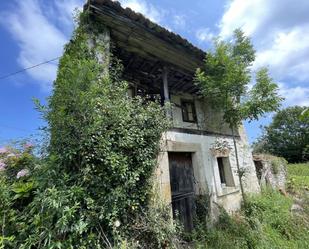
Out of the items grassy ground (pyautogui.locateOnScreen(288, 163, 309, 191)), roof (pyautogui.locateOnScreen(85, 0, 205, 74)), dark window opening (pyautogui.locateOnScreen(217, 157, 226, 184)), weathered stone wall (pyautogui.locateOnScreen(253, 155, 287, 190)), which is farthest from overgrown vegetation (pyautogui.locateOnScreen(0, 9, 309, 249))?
grassy ground (pyautogui.locateOnScreen(288, 163, 309, 191))

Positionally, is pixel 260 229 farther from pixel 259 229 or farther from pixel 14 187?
pixel 14 187

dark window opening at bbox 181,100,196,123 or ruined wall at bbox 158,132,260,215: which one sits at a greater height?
dark window opening at bbox 181,100,196,123

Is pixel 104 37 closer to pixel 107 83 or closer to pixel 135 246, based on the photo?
pixel 107 83

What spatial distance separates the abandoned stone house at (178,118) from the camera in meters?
5.22

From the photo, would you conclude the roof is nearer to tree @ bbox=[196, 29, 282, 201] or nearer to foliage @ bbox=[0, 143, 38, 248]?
tree @ bbox=[196, 29, 282, 201]

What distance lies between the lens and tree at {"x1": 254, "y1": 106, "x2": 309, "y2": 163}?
27112mm

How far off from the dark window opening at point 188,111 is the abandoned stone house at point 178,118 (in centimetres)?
5

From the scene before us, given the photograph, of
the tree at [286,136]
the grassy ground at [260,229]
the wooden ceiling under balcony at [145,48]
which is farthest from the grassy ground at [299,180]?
the tree at [286,136]

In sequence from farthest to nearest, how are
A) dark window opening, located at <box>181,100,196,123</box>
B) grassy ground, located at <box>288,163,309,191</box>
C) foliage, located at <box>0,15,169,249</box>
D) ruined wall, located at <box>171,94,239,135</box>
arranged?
grassy ground, located at <box>288,163,309,191</box> → dark window opening, located at <box>181,100,196,123</box> → ruined wall, located at <box>171,94,239,135</box> → foliage, located at <box>0,15,169,249</box>

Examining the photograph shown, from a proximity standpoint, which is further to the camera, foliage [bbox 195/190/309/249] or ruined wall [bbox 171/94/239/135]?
ruined wall [bbox 171/94/239/135]

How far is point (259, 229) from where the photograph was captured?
5.36m

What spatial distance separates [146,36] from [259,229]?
236 inches

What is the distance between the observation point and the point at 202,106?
30.1 ft

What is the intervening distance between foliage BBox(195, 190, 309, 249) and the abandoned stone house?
581 millimetres
